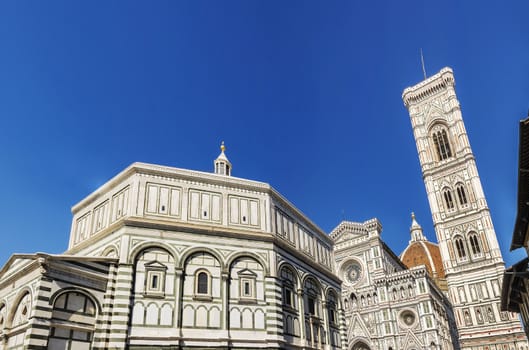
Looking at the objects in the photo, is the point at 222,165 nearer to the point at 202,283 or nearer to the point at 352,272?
the point at 202,283

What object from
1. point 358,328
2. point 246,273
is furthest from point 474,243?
point 246,273

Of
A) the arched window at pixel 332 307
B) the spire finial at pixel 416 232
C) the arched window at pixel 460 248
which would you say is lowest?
the arched window at pixel 332 307

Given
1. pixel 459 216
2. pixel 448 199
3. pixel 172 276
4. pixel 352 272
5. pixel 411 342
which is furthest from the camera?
pixel 448 199

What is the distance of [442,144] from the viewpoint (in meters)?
68.4

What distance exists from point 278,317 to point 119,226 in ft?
30.4

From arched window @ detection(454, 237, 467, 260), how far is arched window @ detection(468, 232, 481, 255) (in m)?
1.13

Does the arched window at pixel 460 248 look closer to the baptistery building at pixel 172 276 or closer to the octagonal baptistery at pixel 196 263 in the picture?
the baptistery building at pixel 172 276

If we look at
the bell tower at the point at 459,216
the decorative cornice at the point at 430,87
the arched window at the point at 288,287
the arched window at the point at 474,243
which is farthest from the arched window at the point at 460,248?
the arched window at the point at 288,287

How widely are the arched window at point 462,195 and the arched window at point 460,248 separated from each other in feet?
18.2

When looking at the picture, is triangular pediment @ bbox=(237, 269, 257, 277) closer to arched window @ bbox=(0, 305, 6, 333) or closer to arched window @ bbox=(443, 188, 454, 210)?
arched window @ bbox=(0, 305, 6, 333)

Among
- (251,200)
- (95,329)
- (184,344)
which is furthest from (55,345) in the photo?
(251,200)

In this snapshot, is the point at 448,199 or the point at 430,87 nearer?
the point at 448,199

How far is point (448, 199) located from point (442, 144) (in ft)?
33.2

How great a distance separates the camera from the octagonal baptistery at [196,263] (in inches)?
734
